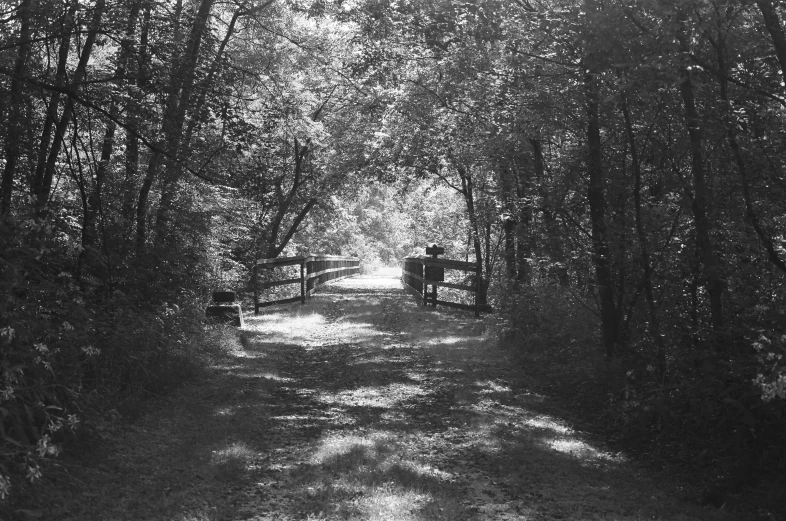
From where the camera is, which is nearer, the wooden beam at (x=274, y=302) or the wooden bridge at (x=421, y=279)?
the wooden bridge at (x=421, y=279)

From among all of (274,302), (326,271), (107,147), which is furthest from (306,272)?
(107,147)

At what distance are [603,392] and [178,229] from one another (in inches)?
283

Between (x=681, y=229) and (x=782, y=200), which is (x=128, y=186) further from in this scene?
(x=782, y=200)

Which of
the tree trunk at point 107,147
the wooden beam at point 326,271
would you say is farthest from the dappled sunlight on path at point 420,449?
the wooden beam at point 326,271

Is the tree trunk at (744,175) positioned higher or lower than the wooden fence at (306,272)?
higher

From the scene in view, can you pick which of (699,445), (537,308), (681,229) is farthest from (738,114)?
(537,308)

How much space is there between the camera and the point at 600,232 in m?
8.45

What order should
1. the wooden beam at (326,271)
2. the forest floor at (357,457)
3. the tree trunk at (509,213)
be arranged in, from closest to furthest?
1. the forest floor at (357,457)
2. the tree trunk at (509,213)
3. the wooden beam at (326,271)

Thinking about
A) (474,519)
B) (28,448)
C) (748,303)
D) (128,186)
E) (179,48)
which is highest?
(179,48)

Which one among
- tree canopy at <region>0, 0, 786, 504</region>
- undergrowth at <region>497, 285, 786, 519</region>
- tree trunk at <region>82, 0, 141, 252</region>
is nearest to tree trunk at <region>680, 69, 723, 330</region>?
tree canopy at <region>0, 0, 786, 504</region>

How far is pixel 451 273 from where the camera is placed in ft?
78.3

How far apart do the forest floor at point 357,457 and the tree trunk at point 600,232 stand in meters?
1.18

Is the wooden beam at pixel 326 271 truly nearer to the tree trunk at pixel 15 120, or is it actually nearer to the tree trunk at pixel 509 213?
the tree trunk at pixel 509 213

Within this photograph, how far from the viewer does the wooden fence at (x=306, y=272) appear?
16656 mm
